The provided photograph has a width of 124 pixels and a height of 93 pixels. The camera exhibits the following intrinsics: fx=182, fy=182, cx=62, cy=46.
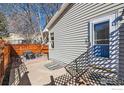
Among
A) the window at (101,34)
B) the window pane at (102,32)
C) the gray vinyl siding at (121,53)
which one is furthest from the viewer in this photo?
the window pane at (102,32)

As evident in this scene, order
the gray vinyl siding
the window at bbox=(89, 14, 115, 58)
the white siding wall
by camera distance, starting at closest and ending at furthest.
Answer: the gray vinyl siding
the window at bbox=(89, 14, 115, 58)
the white siding wall

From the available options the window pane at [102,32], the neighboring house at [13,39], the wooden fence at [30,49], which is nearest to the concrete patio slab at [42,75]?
the window pane at [102,32]

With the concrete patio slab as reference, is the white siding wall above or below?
above

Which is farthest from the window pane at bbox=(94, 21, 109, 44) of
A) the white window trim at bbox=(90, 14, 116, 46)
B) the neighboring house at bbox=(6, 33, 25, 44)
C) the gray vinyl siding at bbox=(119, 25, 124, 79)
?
the neighboring house at bbox=(6, 33, 25, 44)

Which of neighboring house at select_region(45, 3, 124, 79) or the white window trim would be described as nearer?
neighboring house at select_region(45, 3, 124, 79)

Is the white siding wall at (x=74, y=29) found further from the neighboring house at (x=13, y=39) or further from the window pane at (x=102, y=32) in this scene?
the neighboring house at (x=13, y=39)

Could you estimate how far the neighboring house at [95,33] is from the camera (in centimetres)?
495

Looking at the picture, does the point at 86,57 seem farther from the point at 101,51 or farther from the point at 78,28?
the point at 78,28

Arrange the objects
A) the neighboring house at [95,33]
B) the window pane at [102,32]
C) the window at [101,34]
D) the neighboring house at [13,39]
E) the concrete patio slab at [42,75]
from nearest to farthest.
Result: the neighboring house at [95,33]
the window at [101,34]
the window pane at [102,32]
the concrete patio slab at [42,75]
the neighboring house at [13,39]

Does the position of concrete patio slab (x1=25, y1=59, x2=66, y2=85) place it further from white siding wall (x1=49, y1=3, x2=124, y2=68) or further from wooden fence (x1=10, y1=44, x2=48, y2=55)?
wooden fence (x1=10, y1=44, x2=48, y2=55)

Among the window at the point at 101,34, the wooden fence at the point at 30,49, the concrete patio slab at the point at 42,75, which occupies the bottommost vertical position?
the concrete patio slab at the point at 42,75

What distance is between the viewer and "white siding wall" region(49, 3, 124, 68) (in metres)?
5.87

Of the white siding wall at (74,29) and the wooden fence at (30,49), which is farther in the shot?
the wooden fence at (30,49)
